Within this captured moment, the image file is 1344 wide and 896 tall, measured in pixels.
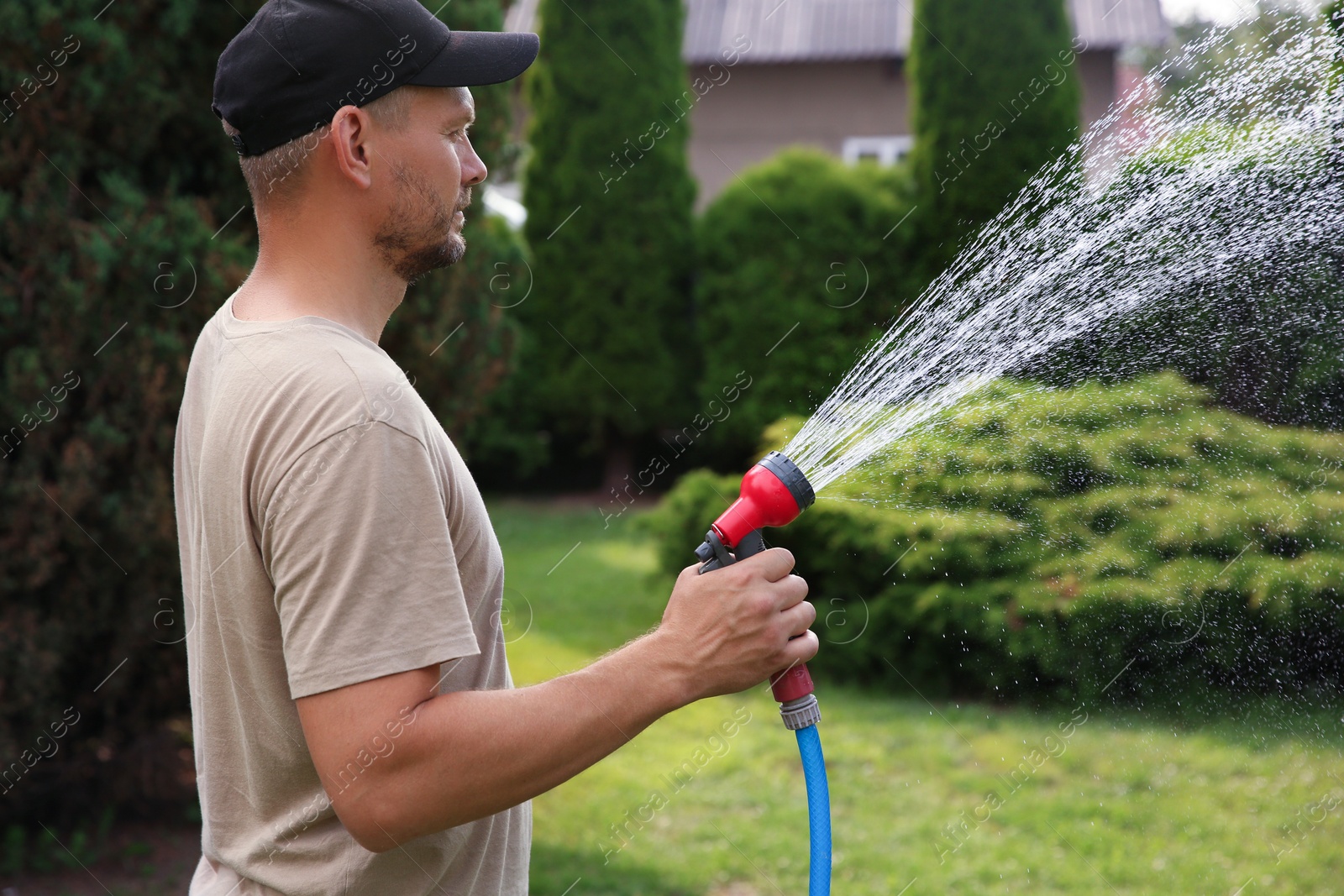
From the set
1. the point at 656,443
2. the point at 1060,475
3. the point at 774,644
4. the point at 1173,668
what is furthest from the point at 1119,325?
the point at 656,443

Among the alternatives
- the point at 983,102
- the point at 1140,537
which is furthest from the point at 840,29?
Result: the point at 1140,537

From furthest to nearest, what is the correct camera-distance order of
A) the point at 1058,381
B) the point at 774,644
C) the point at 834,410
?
the point at 1058,381, the point at 834,410, the point at 774,644

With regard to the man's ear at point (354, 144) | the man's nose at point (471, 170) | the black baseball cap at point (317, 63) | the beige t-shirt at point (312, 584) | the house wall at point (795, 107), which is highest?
the black baseball cap at point (317, 63)

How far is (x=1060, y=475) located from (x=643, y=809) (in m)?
2.66

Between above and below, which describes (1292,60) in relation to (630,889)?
above

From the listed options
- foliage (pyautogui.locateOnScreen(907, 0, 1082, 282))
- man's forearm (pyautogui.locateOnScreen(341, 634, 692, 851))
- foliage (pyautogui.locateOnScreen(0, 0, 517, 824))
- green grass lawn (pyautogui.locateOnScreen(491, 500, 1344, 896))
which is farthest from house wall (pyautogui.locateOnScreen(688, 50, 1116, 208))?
man's forearm (pyautogui.locateOnScreen(341, 634, 692, 851))

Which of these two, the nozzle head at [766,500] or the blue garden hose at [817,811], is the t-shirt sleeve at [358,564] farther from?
the blue garden hose at [817,811]

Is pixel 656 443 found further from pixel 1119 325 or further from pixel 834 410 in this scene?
pixel 834 410

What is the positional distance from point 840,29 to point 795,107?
144 cm

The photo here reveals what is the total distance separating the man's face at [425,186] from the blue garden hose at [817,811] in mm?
981

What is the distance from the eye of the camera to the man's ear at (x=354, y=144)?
5.10 feet

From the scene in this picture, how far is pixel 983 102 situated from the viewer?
378 inches

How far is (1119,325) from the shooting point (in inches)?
185

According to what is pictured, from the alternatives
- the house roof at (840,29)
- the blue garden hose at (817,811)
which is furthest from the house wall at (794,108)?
the blue garden hose at (817,811)
